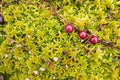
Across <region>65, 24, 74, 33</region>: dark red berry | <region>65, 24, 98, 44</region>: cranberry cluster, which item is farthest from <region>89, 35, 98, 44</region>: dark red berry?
<region>65, 24, 74, 33</region>: dark red berry

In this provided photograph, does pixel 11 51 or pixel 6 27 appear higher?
pixel 6 27

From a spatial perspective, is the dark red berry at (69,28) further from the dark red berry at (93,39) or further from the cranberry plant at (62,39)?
the dark red berry at (93,39)

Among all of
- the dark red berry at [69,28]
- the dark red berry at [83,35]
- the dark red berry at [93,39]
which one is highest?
the dark red berry at [69,28]

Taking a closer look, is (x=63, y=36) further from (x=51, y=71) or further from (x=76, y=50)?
(x=51, y=71)


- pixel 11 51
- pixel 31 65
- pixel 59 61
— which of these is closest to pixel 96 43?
pixel 59 61

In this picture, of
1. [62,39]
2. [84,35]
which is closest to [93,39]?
[84,35]

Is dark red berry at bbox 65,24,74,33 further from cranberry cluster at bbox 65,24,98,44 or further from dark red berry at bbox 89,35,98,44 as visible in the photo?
dark red berry at bbox 89,35,98,44

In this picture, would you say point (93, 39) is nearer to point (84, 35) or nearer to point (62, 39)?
point (84, 35)

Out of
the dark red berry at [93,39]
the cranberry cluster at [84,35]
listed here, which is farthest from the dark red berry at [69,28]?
the dark red berry at [93,39]
